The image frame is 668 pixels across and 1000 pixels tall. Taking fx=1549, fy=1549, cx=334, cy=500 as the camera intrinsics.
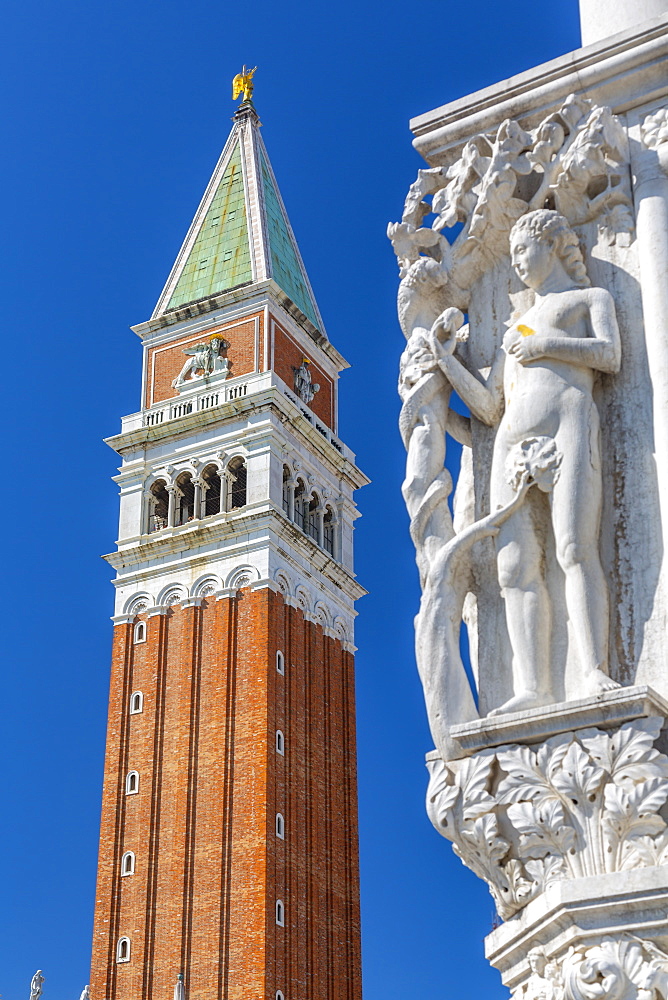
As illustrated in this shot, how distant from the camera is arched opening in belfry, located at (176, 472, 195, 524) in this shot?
3775cm

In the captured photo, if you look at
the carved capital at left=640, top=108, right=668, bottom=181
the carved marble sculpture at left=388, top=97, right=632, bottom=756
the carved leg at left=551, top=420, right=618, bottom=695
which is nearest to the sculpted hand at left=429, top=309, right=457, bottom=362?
the carved marble sculpture at left=388, top=97, right=632, bottom=756

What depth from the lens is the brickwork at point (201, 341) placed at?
38719mm

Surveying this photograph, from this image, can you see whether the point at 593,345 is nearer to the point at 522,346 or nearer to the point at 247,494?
the point at 522,346

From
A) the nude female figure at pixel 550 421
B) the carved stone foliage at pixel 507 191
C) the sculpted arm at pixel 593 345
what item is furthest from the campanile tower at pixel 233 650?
the sculpted arm at pixel 593 345

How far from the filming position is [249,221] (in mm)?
41000

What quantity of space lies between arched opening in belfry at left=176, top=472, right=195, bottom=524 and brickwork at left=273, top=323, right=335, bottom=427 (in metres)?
3.58

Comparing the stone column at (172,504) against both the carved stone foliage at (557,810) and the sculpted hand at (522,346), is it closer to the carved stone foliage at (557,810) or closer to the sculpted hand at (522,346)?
the sculpted hand at (522,346)

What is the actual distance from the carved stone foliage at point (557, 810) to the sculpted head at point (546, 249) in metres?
1.28

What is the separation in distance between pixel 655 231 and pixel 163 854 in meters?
31.5

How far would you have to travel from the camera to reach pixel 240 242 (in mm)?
40938

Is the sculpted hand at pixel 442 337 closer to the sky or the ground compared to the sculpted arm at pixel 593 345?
closer to the sky

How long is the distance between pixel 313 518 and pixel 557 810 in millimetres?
35445

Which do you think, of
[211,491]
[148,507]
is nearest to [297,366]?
[211,491]

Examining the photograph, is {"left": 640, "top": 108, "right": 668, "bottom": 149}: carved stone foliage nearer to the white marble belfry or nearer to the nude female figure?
the white marble belfry
